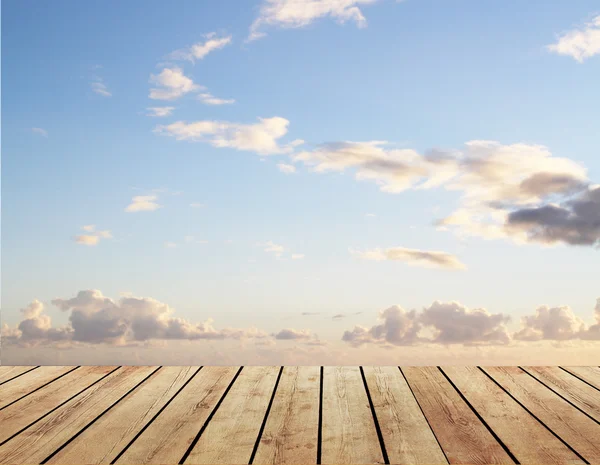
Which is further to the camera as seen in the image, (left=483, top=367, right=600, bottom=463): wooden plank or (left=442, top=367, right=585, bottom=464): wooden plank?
(left=483, top=367, right=600, bottom=463): wooden plank

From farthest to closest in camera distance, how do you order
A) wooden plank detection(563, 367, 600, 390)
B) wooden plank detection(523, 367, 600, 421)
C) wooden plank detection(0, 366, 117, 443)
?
wooden plank detection(563, 367, 600, 390) < wooden plank detection(523, 367, 600, 421) < wooden plank detection(0, 366, 117, 443)

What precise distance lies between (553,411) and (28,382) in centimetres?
292

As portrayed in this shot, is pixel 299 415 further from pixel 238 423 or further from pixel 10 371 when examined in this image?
pixel 10 371

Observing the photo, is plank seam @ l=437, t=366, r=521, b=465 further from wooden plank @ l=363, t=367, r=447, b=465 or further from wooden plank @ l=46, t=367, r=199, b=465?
wooden plank @ l=46, t=367, r=199, b=465

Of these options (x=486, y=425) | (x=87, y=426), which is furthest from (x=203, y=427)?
(x=486, y=425)

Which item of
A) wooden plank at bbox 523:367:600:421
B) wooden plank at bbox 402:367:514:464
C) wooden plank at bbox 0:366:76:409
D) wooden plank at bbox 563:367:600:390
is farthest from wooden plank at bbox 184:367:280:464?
wooden plank at bbox 563:367:600:390

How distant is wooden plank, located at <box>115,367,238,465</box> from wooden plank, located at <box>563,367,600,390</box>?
215 cm

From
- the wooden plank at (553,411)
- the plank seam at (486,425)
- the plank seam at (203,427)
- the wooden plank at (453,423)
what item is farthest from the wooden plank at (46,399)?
the wooden plank at (553,411)

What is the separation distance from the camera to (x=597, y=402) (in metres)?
3.06

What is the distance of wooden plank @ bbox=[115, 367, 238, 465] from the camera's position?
2211mm

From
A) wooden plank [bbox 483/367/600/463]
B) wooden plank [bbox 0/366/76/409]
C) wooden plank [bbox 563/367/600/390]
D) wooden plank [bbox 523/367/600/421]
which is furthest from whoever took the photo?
wooden plank [bbox 563/367/600/390]

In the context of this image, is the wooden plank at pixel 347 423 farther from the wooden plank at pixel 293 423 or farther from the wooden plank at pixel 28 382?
the wooden plank at pixel 28 382

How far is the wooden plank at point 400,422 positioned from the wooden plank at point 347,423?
0.06 metres

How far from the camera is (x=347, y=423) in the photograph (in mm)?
2584
